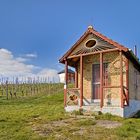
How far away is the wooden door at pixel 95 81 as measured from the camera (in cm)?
1645

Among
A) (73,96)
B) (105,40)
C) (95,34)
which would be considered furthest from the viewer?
(73,96)

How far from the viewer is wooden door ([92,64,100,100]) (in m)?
16.5

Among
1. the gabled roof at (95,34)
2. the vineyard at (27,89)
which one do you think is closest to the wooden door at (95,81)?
the gabled roof at (95,34)

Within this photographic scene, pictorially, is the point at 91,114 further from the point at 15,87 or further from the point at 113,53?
A: the point at 15,87

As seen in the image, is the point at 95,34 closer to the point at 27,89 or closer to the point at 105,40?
the point at 105,40

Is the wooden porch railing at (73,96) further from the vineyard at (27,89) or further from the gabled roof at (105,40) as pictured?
the vineyard at (27,89)

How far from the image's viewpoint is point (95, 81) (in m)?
→ 16.6

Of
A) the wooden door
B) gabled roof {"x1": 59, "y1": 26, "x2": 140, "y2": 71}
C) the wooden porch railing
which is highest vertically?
gabled roof {"x1": 59, "y1": 26, "x2": 140, "y2": 71}

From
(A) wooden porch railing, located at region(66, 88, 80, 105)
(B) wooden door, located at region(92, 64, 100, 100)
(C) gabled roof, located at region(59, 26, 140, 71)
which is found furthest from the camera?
(A) wooden porch railing, located at region(66, 88, 80, 105)

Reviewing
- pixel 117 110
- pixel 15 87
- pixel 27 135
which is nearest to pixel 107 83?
pixel 117 110

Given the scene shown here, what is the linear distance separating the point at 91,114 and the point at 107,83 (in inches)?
105

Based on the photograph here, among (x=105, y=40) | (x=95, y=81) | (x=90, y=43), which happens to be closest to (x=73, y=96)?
(x=95, y=81)

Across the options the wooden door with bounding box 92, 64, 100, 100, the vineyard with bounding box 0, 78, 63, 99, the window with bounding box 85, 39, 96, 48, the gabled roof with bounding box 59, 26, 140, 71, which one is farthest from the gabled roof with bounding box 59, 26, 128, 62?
the vineyard with bounding box 0, 78, 63, 99

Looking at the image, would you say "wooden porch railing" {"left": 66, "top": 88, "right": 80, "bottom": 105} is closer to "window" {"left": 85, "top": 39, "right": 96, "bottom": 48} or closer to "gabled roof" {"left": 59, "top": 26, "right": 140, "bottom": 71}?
"gabled roof" {"left": 59, "top": 26, "right": 140, "bottom": 71}
